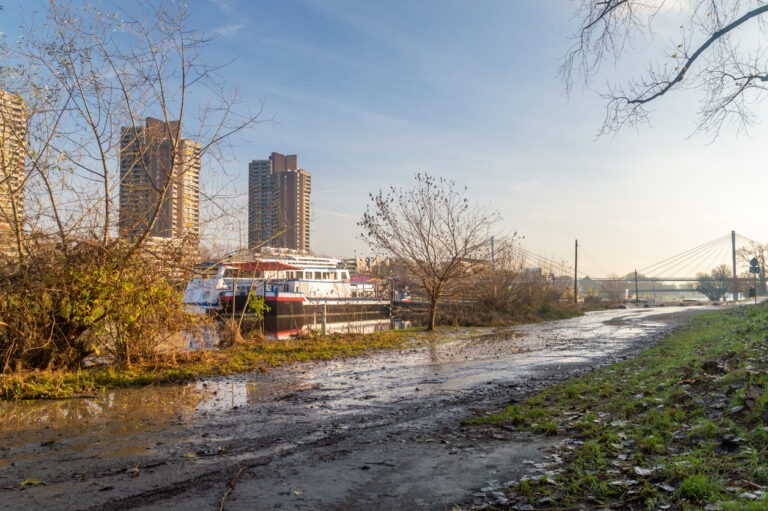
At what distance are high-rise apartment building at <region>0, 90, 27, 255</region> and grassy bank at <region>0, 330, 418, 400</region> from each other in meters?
2.48

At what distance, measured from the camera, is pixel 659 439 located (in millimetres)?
5141

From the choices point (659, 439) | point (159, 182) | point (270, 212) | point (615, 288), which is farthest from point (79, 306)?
point (615, 288)

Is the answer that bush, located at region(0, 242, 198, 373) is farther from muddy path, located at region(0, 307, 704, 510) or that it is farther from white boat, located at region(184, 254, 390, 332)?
muddy path, located at region(0, 307, 704, 510)

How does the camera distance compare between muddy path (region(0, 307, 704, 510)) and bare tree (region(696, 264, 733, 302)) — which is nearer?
muddy path (region(0, 307, 704, 510))

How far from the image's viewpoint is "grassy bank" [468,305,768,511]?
3896 millimetres

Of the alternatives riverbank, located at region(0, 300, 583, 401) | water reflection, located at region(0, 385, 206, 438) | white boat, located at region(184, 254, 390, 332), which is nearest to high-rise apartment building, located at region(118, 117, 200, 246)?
white boat, located at region(184, 254, 390, 332)

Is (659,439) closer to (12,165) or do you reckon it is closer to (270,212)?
(12,165)

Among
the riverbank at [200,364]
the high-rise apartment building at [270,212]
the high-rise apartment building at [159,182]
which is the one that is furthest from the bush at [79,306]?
the high-rise apartment building at [270,212]

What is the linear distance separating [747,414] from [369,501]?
3.99 metres

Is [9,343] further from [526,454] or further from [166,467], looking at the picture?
[526,454]

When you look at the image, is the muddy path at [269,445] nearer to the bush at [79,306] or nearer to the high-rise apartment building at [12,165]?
the bush at [79,306]

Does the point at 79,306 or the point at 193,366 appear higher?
the point at 79,306

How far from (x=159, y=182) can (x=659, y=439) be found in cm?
1026

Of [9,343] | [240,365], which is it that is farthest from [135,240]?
[240,365]
